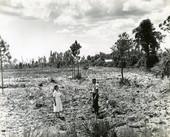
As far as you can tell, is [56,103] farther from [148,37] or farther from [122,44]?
[148,37]

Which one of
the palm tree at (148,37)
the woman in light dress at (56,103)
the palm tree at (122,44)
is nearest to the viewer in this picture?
the woman in light dress at (56,103)

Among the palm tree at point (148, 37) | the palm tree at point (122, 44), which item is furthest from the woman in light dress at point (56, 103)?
the palm tree at point (148, 37)

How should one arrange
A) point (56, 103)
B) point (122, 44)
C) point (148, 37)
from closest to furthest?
point (56, 103) → point (122, 44) → point (148, 37)

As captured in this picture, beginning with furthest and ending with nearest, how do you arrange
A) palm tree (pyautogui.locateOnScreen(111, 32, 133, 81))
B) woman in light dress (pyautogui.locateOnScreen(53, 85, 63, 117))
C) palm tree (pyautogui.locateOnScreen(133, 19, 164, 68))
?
palm tree (pyautogui.locateOnScreen(133, 19, 164, 68)), palm tree (pyautogui.locateOnScreen(111, 32, 133, 81)), woman in light dress (pyautogui.locateOnScreen(53, 85, 63, 117))

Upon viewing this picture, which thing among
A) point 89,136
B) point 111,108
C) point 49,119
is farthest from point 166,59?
point 89,136

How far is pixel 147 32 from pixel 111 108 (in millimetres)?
31353

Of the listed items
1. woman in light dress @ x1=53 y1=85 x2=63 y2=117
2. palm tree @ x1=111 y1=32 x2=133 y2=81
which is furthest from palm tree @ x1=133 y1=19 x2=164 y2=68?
woman in light dress @ x1=53 y1=85 x2=63 y2=117

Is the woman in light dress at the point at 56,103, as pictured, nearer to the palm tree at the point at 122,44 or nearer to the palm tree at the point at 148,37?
the palm tree at the point at 122,44

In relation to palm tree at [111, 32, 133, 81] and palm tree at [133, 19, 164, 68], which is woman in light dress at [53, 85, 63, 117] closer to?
palm tree at [111, 32, 133, 81]

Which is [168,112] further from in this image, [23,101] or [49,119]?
[23,101]

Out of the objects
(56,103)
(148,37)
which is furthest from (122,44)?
(148,37)

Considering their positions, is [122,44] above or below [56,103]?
above

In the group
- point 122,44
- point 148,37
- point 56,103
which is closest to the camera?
point 56,103

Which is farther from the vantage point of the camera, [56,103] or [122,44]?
[122,44]
